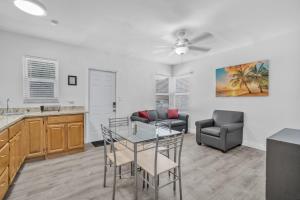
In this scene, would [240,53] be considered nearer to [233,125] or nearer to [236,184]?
[233,125]

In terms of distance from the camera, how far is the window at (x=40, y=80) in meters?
3.27

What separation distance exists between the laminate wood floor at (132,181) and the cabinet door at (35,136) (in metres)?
0.21

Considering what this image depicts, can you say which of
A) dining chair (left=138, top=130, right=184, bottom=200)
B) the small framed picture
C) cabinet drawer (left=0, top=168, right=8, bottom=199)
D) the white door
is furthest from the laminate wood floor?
the small framed picture

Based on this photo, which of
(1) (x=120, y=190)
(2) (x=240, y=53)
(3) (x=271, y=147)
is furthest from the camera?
(2) (x=240, y=53)

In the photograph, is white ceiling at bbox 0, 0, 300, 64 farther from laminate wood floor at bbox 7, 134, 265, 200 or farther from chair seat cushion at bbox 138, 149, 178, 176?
laminate wood floor at bbox 7, 134, 265, 200

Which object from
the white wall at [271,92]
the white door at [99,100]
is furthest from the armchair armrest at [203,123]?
the white door at [99,100]

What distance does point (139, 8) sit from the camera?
7.29 ft

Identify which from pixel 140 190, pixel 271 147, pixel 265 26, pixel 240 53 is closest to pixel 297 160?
pixel 271 147

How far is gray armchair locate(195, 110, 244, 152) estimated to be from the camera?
337 centimetres

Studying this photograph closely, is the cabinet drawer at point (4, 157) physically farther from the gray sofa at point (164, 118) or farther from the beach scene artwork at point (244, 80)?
the beach scene artwork at point (244, 80)

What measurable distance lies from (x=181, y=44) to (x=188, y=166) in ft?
7.88

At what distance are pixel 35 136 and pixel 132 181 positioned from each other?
83.2 inches

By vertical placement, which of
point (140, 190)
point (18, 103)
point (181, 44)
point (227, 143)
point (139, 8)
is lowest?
point (140, 190)

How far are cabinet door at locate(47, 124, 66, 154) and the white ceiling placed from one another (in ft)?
6.45
